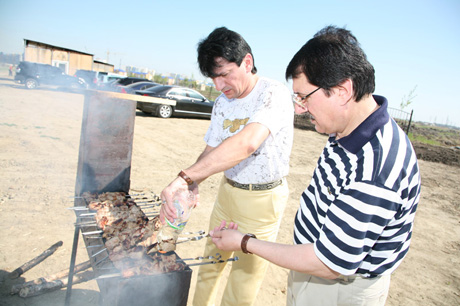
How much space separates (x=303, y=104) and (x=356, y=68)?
0.99ft

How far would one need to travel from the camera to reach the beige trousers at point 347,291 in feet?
4.98

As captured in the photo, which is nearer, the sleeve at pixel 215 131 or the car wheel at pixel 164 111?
the sleeve at pixel 215 131

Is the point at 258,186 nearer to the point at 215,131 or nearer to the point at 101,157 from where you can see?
the point at 215,131

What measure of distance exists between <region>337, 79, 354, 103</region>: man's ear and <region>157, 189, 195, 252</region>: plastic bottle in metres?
1.11

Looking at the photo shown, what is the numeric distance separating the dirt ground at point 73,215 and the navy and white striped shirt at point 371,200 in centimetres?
235

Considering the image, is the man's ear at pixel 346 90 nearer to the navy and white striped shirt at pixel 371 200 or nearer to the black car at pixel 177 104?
the navy and white striped shirt at pixel 371 200

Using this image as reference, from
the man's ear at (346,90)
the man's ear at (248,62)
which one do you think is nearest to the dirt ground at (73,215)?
the man's ear at (248,62)

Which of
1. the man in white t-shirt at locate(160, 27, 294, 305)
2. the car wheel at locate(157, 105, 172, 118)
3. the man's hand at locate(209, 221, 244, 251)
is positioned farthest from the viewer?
the car wheel at locate(157, 105, 172, 118)

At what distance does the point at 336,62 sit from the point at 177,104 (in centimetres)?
1311

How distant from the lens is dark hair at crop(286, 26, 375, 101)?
1283mm

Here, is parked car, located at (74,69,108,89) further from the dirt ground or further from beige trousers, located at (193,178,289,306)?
beige trousers, located at (193,178,289,306)

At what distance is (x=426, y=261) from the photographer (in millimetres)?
4672

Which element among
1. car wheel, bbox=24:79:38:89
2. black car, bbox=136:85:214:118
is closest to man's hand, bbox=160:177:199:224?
black car, bbox=136:85:214:118

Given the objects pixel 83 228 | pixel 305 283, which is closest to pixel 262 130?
pixel 305 283
